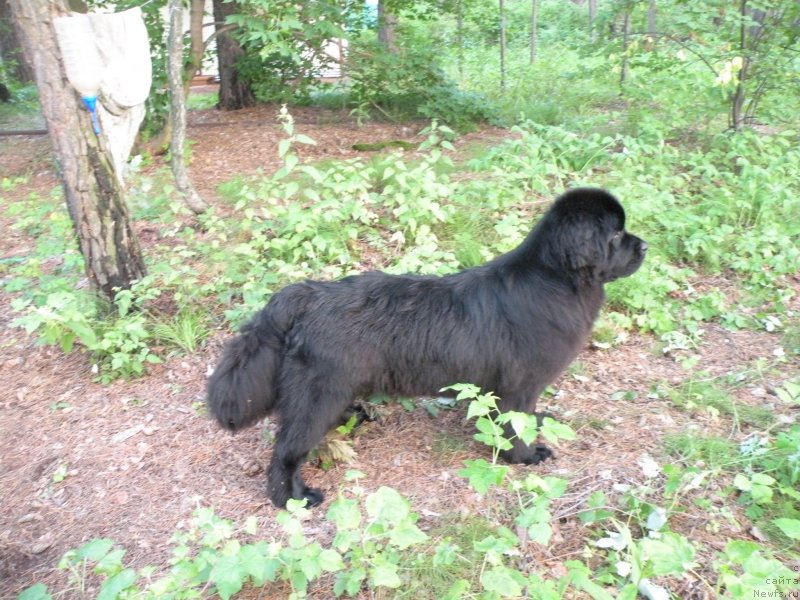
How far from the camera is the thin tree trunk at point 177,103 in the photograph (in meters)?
5.16

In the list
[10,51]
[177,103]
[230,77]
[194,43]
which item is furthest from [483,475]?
[10,51]

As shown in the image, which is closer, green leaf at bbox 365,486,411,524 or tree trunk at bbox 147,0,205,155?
green leaf at bbox 365,486,411,524

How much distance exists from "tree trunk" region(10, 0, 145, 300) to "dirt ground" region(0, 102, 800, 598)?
2.38 feet

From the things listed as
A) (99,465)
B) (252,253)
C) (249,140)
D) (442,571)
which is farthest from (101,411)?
(249,140)

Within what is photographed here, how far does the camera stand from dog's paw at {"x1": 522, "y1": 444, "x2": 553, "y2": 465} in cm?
342

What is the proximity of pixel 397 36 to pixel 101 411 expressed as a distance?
6.71 meters

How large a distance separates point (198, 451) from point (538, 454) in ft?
6.50

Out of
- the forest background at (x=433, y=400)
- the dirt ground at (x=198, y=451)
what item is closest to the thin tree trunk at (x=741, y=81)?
the forest background at (x=433, y=400)

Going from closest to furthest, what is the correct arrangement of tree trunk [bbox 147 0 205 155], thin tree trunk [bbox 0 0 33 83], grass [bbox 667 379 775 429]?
grass [bbox 667 379 775 429], tree trunk [bbox 147 0 205 155], thin tree trunk [bbox 0 0 33 83]

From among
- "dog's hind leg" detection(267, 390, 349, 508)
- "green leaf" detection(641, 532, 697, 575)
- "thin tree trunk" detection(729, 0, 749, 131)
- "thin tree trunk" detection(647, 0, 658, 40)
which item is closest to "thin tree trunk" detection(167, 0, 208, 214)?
"dog's hind leg" detection(267, 390, 349, 508)

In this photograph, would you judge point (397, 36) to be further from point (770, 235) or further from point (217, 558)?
point (217, 558)

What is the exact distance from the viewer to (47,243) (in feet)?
18.2

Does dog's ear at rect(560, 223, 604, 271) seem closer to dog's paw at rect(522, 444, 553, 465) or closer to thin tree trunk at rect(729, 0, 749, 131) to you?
dog's paw at rect(522, 444, 553, 465)

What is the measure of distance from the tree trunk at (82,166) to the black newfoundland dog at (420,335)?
5.69 feet
